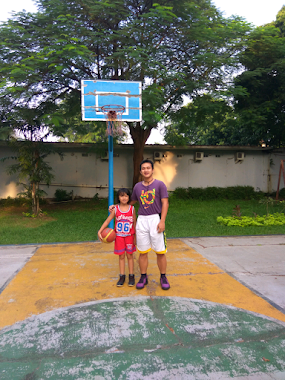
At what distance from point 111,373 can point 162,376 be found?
13.9 inches

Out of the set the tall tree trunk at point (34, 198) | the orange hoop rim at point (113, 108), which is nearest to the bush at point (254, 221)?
the orange hoop rim at point (113, 108)

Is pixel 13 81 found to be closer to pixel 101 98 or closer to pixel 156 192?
pixel 101 98

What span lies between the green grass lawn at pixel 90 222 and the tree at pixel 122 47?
306 cm

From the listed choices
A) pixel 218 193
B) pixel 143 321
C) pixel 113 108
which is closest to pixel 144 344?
pixel 143 321

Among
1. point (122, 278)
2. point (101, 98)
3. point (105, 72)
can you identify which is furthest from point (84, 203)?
point (122, 278)

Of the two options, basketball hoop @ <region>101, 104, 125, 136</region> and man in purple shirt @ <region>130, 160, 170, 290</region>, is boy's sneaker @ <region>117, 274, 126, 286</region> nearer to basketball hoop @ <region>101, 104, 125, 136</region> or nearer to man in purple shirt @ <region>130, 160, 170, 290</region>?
man in purple shirt @ <region>130, 160, 170, 290</region>

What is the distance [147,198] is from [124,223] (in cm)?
44

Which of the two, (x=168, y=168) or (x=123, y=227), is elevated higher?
(x=168, y=168)

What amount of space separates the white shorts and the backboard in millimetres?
3186

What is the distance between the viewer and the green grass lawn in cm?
652

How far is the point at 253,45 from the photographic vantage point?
9523 millimetres

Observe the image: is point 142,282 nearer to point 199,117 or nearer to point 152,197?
point 152,197

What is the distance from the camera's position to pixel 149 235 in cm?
330

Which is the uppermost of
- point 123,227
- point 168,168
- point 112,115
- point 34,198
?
point 112,115
